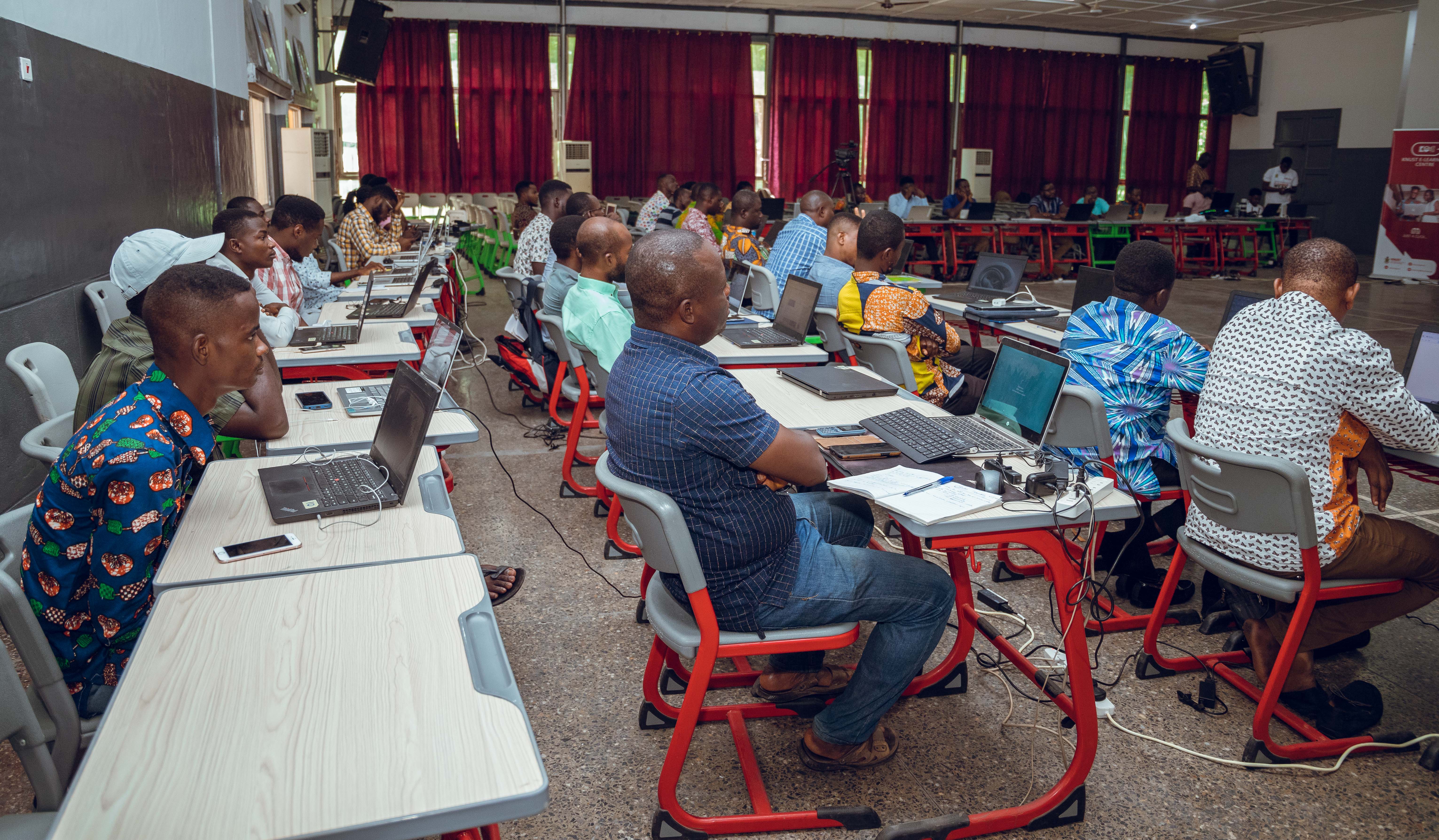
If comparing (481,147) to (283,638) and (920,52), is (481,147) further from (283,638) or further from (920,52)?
(283,638)

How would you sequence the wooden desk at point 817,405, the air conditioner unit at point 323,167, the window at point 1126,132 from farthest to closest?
the window at point 1126,132 < the air conditioner unit at point 323,167 < the wooden desk at point 817,405

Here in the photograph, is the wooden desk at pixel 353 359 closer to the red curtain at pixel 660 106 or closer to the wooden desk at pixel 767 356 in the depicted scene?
the wooden desk at pixel 767 356

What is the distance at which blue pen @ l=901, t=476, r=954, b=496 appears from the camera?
74.8 inches

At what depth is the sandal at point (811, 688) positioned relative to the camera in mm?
2326

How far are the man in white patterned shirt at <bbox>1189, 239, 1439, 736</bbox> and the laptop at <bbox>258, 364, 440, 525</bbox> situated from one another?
1.88 m

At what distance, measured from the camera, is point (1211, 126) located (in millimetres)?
15547

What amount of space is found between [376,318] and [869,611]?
10.1 feet

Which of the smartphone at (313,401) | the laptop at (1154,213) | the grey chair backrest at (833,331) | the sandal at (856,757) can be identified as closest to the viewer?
the sandal at (856,757)

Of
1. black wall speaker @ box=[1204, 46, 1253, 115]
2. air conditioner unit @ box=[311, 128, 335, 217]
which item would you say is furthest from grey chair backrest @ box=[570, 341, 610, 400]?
black wall speaker @ box=[1204, 46, 1253, 115]

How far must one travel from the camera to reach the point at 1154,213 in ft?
38.0

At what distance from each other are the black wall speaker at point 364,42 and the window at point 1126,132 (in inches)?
449

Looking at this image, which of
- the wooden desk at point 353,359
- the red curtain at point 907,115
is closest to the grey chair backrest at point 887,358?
the wooden desk at point 353,359

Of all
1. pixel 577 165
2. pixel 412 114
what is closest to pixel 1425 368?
pixel 577 165

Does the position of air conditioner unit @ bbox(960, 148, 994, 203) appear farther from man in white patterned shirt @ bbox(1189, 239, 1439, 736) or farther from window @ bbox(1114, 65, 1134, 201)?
man in white patterned shirt @ bbox(1189, 239, 1439, 736)
